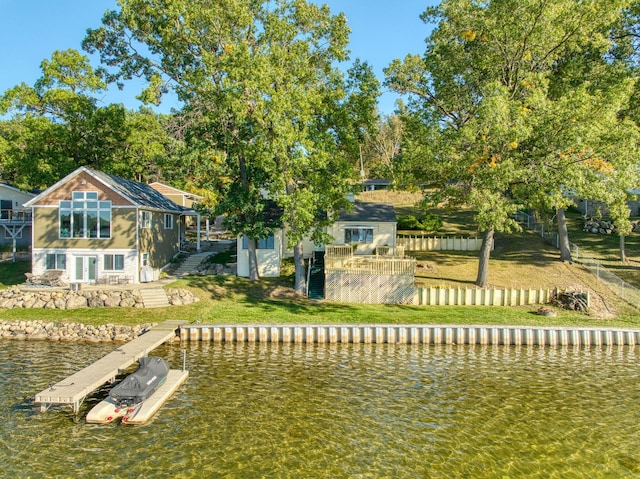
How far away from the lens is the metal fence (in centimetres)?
3121

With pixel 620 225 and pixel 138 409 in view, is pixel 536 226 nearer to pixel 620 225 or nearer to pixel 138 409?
pixel 620 225

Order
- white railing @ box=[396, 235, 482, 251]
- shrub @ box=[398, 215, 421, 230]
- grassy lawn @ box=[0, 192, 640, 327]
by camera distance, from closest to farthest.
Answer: grassy lawn @ box=[0, 192, 640, 327]
white railing @ box=[396, 235, 482, 251]
shrub @ box=[398, 215, 421, 230]

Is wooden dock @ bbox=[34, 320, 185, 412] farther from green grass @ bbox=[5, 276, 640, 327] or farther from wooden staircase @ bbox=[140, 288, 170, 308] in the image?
wooden staircase @ bbox=[140, 288, 170, 308]

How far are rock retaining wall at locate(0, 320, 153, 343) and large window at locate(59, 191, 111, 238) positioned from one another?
31.0ft

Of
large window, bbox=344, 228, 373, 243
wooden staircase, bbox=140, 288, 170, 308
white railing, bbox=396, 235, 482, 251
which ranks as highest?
large window, bbox=344, 228, 373, 243

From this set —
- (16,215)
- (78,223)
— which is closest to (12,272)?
(78,223)

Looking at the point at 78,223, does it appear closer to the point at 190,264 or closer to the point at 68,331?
the point at 190,264

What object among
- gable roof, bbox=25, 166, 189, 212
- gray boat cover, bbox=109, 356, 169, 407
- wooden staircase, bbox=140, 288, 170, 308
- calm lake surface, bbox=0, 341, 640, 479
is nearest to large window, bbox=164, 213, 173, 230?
gable roof, bbox=25, 166, 189, 212

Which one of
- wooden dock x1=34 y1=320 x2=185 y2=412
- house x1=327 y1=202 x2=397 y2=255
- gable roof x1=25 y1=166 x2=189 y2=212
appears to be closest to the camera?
wooden dock x1=34 y1=320 x2=185 y2=412

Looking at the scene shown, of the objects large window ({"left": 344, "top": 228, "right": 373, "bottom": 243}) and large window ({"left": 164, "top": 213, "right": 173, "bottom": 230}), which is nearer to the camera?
large window ({"left": 164, "top": 213, "right": 173, "bottom": 230})

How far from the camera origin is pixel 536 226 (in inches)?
1956

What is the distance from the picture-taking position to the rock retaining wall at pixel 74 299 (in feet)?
98.9

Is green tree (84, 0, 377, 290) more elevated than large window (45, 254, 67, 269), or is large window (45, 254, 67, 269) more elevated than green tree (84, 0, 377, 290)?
green tree (84, 0, 377, 290)

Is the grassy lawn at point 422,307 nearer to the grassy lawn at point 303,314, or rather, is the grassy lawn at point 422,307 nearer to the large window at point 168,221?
the grassy lawn at point 303,314
